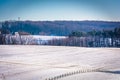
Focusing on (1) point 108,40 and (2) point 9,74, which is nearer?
(2) point 9,74

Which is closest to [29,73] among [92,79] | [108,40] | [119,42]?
[92,79]

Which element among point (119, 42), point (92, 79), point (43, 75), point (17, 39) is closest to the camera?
point (92, 79)

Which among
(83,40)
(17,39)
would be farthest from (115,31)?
(17,39)

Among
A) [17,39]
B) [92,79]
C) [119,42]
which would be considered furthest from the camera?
[17,39]

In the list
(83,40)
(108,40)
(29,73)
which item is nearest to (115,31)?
(108,40)

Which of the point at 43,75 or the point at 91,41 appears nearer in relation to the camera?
the point at 43,75

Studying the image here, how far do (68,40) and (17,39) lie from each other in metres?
14.9

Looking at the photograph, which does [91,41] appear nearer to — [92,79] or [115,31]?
[115,31]

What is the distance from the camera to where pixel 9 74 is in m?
16.9

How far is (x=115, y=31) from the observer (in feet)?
255

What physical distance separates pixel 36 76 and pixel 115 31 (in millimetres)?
64317

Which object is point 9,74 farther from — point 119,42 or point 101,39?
point 101,39

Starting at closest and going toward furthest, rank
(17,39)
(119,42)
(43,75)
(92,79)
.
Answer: (92,79) → (43,75) → (119,42) → (17,39)

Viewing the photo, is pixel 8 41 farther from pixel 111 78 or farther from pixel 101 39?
pixel 111 78
